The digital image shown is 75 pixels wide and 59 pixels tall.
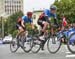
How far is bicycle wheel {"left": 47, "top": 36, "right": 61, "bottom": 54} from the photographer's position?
14.5 meters

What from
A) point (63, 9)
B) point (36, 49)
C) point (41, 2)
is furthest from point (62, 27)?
point (41, 2)

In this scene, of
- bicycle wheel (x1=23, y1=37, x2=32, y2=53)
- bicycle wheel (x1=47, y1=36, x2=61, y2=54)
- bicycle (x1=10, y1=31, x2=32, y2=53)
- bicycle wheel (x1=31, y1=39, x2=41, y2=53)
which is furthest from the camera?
bicycle (x1=10, y1=31, x2=32, y2=53)

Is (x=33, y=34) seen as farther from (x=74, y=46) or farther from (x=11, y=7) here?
(x=11, y=7)

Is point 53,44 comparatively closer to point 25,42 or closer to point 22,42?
point 25,42

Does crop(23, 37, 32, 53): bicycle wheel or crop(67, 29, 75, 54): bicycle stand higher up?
crop(67, 29, 75, 54): bicycle

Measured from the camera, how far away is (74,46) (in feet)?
43.6

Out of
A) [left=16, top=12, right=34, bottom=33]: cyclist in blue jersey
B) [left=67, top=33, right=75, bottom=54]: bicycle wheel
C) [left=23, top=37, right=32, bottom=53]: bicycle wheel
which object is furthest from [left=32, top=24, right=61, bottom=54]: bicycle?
[left=67, top=33, right=75, bottom=54]: bicycle wheel

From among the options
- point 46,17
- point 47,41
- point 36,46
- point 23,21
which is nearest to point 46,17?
point 46,17

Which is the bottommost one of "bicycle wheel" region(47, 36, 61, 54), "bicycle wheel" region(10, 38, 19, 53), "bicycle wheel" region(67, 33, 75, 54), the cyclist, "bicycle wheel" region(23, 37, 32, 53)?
"bicycle wheel" region(10, 38, 19, 53)

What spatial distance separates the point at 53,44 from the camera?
14656 mm

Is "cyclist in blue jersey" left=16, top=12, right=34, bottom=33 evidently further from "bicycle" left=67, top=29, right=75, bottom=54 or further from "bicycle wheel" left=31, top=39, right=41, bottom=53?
"bicycle" left=67, top=29, right=75, bottom=54

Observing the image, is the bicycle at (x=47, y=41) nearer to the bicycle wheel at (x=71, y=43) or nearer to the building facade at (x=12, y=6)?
the bicycle wheel at (x=71, y=43)

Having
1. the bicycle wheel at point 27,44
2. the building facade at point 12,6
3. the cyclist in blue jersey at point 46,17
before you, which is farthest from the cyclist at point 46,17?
the building facade at point 12,6

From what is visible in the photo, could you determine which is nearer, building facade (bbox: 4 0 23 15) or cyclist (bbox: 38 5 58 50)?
cyclist (bbox: 38 5 58 50)
